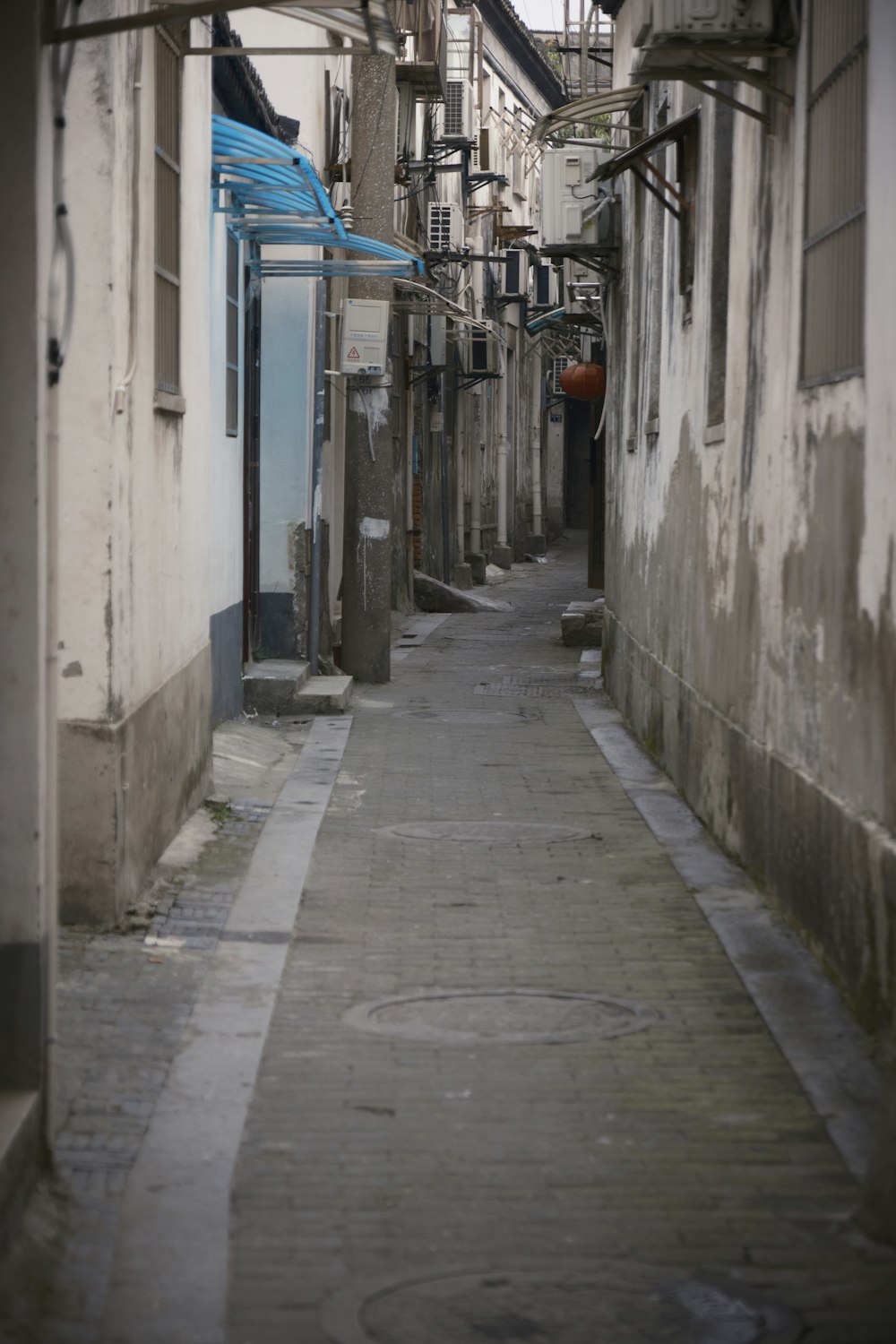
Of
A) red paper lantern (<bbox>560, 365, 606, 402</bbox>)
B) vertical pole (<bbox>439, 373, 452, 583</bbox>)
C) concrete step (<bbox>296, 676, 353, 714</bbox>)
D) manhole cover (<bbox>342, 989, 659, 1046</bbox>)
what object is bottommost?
manhole cover (<bbox>342, 989, 659, 1046</bbox>)

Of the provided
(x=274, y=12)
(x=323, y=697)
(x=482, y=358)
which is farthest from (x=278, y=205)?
(x=482, y=358)

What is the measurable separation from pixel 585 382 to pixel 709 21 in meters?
17.6

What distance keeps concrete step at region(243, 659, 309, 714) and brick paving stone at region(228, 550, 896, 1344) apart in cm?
489

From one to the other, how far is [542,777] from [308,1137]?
6.60m

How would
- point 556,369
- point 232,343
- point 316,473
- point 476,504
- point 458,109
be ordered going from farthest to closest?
1. point 556,369
2. point 476,504
3. point 458,109
4. point 316,473
5. point 232,343

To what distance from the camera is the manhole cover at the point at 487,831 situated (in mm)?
9094

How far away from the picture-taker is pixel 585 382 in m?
24.9

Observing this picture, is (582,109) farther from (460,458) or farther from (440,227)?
(460,458)

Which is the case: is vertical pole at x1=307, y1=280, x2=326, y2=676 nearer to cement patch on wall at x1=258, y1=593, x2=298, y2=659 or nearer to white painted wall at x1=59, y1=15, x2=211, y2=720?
cement patch on wall at x1=258, y1=593, x2=298, y2=659

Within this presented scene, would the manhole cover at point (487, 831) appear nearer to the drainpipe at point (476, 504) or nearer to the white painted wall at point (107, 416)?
the white painted wall at point (107, 416)

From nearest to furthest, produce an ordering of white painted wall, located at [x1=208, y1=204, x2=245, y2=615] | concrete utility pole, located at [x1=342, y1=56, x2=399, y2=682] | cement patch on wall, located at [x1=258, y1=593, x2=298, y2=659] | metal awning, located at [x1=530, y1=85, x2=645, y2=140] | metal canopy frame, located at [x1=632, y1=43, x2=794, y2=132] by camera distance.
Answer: metal canopy frame, located at [x1=632, y1=43, x2=794, y2=132]
white painted wall, located at [x1=208, y1=204, x2=245, y2=615]
metal awning, located at [x1=530, y1=85, x2=645, y2=140]
cement patch on wall, located at [x1=258, y1=593, x2=298, y2=659]
concrete utility pole, located at [x1=342, y1=56, x2=399, y2=682]

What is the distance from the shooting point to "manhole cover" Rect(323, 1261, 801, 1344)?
11.8ft

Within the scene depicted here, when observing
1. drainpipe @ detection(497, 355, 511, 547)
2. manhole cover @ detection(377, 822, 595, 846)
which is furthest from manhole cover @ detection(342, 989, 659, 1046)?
drainpipe @ detection(497, 355, 511, 547)

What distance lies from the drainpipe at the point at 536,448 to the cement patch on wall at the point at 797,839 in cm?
3049
